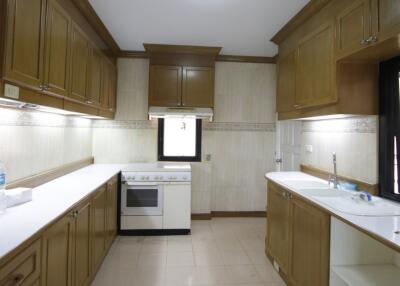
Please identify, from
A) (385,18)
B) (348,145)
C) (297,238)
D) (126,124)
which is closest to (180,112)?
(126,124)

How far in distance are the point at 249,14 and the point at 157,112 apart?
1661mm

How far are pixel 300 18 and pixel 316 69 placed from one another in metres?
0.64

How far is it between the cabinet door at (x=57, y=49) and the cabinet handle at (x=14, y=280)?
3.78 ft

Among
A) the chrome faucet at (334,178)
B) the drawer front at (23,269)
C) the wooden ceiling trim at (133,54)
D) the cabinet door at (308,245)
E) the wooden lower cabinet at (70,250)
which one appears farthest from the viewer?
the wooden ceiling trim at (133,54)

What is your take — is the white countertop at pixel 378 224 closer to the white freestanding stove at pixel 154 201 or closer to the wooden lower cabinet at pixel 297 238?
the wooden lower cabinet at pixel 297 238

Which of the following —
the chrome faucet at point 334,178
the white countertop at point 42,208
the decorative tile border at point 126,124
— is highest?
the decorative tile border at point 126,124

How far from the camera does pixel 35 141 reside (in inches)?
89.5

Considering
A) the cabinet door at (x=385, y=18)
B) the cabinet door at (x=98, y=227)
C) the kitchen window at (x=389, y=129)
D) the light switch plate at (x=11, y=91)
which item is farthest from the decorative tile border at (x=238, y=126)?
the light switch plate at (x=11, y=91)

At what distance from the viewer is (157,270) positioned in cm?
258

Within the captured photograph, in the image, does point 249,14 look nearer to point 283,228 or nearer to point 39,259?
point 283,228

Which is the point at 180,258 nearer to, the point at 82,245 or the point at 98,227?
the point at 98,227

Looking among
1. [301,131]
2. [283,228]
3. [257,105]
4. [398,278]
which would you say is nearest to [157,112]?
[257,105]

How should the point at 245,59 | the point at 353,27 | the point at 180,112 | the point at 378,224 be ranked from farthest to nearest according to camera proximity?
the point at 245,59
the point at 180,112
the point at 353,27
the point at 378,224

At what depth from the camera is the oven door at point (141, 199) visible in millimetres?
3318
